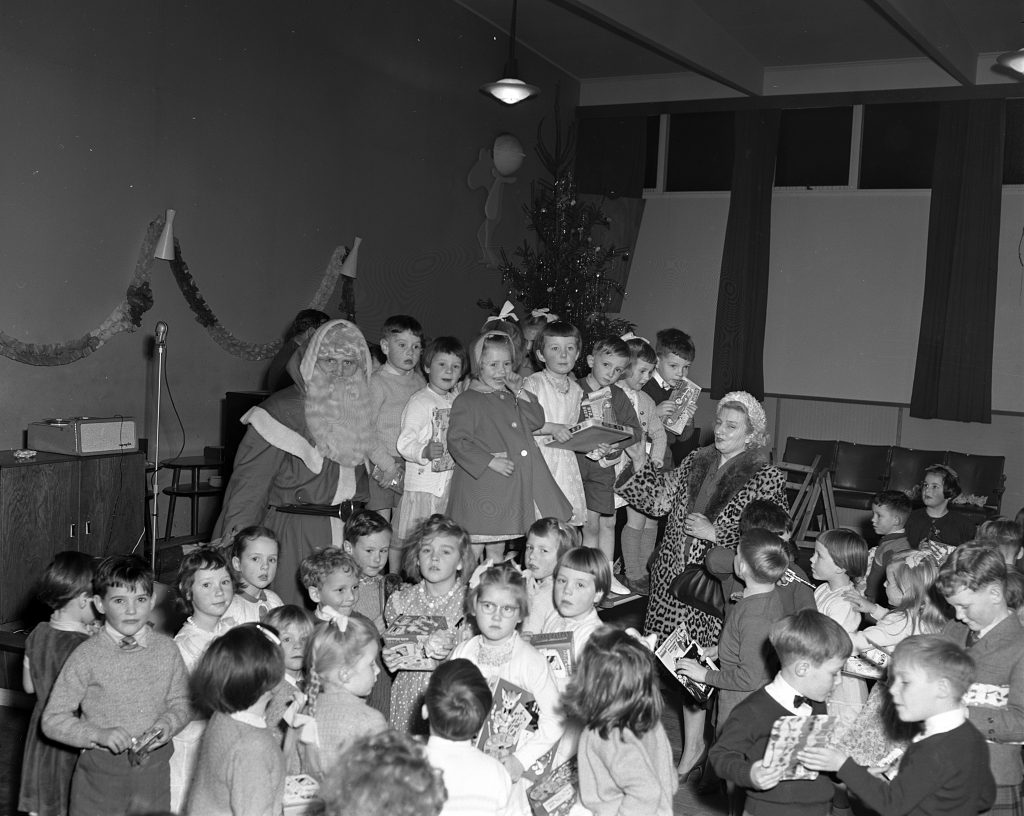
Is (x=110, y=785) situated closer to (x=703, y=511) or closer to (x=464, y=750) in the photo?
(x=464, y=750)

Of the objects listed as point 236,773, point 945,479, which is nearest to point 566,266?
point 945,479

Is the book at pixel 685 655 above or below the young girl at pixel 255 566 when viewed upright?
below

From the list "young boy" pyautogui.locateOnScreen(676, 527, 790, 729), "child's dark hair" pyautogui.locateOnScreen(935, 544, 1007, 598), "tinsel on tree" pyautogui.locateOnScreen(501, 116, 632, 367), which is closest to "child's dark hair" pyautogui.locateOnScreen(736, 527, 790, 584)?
"young boy" pyautogui.locateOnScreen(676, 527, 790, 729)

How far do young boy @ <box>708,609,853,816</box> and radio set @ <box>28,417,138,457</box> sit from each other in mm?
4613

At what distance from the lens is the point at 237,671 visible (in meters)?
2.78

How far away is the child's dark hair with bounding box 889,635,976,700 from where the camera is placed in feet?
8.77

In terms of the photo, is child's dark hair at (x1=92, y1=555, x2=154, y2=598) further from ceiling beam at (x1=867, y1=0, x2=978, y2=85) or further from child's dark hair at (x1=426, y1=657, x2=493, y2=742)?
ceiling beam at (x1=867, y1=0, x2=978, y2=85)

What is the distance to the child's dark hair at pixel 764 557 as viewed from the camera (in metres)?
3.84

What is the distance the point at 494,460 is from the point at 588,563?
4.35 feet

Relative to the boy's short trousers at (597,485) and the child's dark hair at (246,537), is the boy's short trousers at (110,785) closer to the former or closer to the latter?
the child's dark hair at (246,537)

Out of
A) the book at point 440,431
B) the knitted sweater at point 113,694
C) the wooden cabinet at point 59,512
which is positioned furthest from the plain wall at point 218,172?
the knitted sweater at point 113,694

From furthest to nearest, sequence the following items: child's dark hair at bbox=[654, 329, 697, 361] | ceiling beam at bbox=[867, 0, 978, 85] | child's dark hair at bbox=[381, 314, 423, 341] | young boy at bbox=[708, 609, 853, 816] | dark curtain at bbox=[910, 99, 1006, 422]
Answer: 1. dark curtain at bbox=[910, 99, 1006, 422]
2. ceiling beam at bbox=[867, 0, 978, 85]
3. child's dark hair at bbox=[654, 329, 697, 361]
4. child's dark hair at bbox=[381, 314, 423, 341]
5. young boy at bbox=[708, 609, 853, 816]

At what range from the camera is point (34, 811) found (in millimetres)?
3688

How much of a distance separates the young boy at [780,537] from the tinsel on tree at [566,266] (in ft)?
21.4
